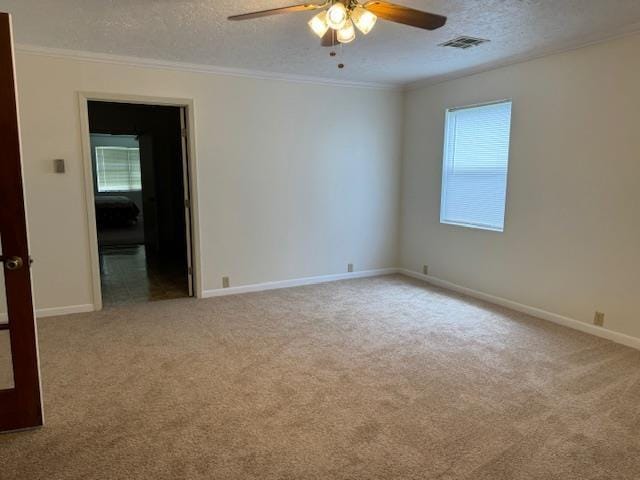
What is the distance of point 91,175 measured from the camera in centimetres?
434

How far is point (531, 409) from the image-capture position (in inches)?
106

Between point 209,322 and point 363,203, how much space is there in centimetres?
271

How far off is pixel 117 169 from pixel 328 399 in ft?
38.2

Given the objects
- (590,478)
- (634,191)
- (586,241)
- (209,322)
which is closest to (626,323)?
(586,241)

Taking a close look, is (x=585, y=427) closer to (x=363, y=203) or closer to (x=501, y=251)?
(x=501, y=251)

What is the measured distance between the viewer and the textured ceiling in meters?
2.96

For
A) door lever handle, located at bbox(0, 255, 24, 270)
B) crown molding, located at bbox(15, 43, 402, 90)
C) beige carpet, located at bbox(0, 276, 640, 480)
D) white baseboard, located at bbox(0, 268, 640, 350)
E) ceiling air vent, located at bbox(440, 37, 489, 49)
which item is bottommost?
beige carpet, located at bbox(0, 276, 640, 480)

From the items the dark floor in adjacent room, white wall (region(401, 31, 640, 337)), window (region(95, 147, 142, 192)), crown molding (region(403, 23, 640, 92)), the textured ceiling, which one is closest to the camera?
the textured ceiling

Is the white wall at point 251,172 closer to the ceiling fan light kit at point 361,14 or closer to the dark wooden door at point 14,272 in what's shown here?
the dark wooden door at point 14,272

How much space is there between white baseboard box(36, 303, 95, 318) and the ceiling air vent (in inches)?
168

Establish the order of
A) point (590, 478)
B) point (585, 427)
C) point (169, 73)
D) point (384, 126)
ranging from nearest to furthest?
point (590, 478) < point (585, 427) < point (169, 73) < point (384, 126)

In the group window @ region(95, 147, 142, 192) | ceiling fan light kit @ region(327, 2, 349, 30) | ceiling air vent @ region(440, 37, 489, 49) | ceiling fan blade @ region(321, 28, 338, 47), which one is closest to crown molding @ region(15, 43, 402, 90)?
ceiling air vent @ region(440, 37, 489, 49)

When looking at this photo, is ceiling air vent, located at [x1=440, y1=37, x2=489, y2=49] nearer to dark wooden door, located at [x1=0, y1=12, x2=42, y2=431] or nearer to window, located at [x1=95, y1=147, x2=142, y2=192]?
dark wooden door, located at [x1=0, y1=12, x2=42, y2=431]

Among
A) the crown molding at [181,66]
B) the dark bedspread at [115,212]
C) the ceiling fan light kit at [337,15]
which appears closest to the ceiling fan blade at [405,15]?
the ceiling fan light kit at [337,15]
